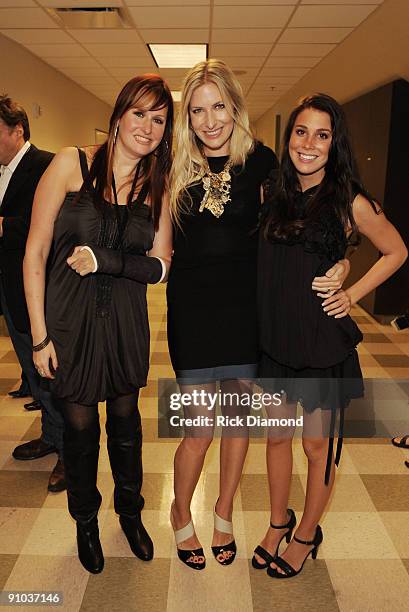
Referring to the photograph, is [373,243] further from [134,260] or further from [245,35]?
[245,35]

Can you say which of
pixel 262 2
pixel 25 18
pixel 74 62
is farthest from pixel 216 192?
pixel 74 62

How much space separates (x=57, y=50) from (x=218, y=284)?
6050 millimetres

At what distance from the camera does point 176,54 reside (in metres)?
6.80

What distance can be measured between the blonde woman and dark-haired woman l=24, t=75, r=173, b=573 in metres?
0.08

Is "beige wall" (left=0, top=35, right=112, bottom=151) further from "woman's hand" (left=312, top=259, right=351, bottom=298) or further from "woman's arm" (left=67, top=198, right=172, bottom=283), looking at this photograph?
"woman's hand" (left=312, top=259, right=351, bottom=298)

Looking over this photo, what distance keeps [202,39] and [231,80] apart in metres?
4.93

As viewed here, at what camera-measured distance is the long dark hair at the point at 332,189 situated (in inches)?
61.9

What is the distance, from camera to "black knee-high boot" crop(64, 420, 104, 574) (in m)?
1.80

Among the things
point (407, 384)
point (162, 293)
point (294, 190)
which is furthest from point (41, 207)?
point (162, 293)

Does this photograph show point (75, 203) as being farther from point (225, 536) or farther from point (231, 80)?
point (225, 536)

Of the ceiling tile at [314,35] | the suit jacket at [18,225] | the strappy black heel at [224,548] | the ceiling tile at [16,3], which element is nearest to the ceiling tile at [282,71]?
the ceiling tile at [314,35]

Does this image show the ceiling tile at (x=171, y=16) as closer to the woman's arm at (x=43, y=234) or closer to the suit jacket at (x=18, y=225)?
the suit jacket at (x=18, y=225)

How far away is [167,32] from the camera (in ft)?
18.7

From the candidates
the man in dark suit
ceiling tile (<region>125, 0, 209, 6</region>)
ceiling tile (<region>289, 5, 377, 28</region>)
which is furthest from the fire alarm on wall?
the man in dark suit
